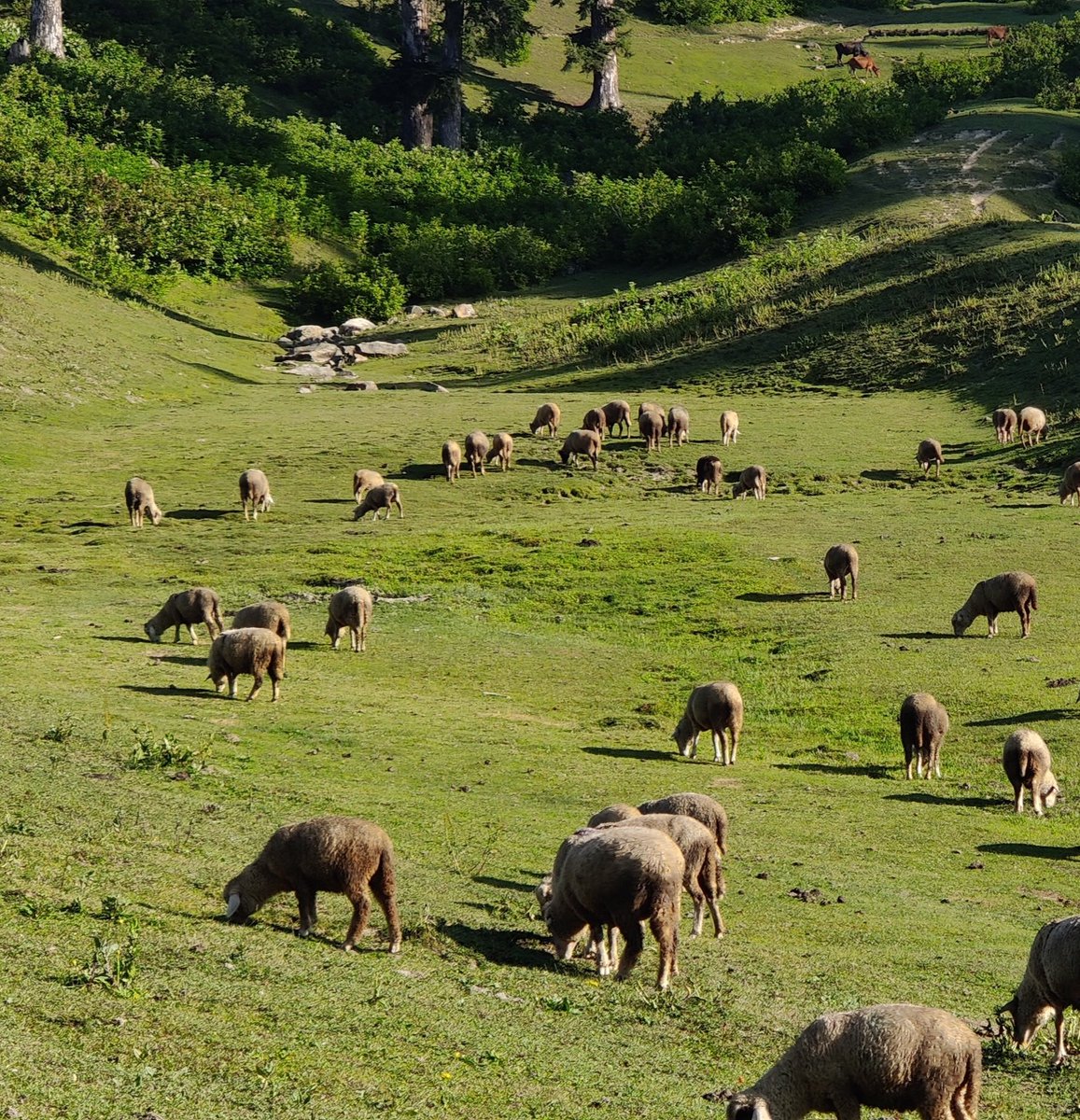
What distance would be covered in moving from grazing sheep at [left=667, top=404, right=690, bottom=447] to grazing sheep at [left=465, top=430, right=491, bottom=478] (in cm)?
748

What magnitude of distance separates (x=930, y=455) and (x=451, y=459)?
15252mm

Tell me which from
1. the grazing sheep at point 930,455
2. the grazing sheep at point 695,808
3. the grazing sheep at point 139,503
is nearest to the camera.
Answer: the grazing sheep at point 695,808

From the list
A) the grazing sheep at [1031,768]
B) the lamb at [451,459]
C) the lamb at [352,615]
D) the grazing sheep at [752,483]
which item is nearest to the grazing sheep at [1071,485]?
the grazing sheep at [752,483]

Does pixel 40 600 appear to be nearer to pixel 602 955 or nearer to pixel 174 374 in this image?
pixel 602 955

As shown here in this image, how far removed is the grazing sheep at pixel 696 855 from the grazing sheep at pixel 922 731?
956 cm

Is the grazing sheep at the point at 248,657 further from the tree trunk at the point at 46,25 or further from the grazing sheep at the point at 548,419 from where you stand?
the tree trunk at the point at 46,25

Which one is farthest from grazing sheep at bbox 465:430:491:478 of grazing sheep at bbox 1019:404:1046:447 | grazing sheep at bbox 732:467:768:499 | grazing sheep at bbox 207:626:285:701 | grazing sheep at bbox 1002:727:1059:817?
grazing sheep at bbox 1002:727:1059:817

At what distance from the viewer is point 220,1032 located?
11070mm

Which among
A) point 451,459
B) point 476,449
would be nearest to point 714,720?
point 451,459

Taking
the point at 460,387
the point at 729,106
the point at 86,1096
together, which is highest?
the point at 729,106

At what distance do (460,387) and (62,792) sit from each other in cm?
5109

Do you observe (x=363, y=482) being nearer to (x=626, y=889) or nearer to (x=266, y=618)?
(x=266, y=618)

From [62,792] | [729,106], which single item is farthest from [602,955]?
[729,106]

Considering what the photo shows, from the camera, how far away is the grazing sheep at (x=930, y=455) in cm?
4841
